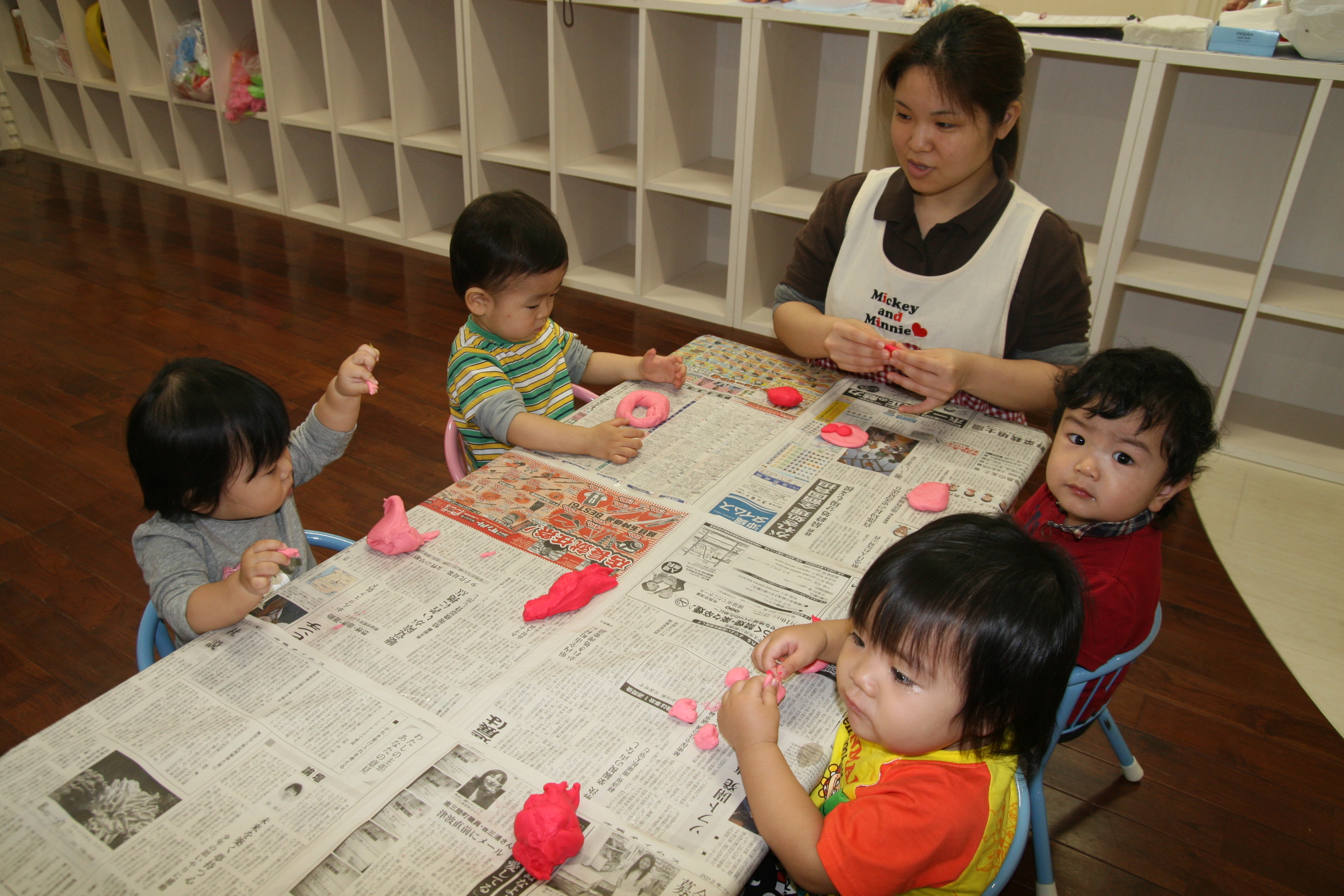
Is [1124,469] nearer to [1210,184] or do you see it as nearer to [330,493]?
[330,493]

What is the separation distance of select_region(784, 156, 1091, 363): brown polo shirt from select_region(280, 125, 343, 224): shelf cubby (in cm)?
345

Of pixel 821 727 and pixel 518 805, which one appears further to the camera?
pixel 821 727

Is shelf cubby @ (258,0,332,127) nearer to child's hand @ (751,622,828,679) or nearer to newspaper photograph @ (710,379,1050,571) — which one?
newspaper photograph @ (710,379,1050,571)

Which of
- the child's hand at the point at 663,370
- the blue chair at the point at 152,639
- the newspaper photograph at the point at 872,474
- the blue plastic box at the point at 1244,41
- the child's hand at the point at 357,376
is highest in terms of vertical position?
the blue plastic box at the point at 1244,41

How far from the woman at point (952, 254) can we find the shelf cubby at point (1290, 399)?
161 centimetres

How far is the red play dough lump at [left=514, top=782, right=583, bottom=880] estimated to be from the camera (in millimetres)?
757

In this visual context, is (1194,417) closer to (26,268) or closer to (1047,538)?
(1047,538)

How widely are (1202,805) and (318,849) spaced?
5.17ft

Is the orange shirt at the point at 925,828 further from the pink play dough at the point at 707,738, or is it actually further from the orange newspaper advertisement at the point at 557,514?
the orange newspaper advertisement at the point at 557,514

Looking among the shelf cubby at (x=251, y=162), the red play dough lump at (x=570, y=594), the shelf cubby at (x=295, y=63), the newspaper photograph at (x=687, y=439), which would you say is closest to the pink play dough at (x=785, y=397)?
the newspaper photograph at (x=687, y=439)

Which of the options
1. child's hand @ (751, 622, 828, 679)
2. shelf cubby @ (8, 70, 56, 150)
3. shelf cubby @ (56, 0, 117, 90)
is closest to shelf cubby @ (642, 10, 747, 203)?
child's hand @ (751, 622, 828, 679)

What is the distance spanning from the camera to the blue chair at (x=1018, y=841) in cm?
90

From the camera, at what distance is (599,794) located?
2.74 feet

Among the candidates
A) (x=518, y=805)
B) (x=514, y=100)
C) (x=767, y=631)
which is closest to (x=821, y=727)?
(x=767, y=631)
